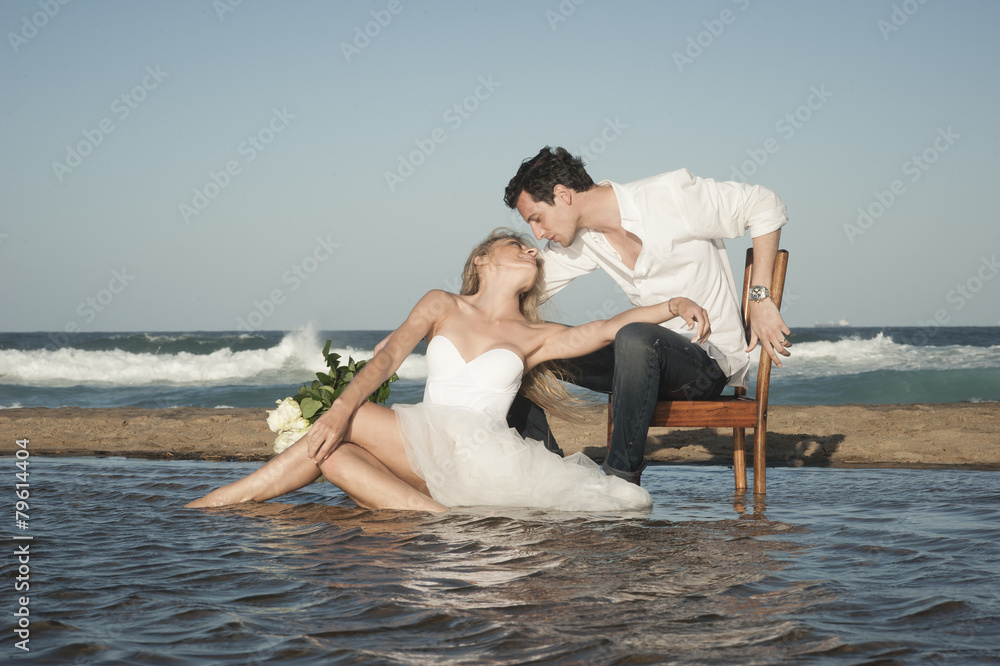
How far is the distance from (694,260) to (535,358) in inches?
38.5

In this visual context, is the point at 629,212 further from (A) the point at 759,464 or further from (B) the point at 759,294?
(A) the point at 759,464

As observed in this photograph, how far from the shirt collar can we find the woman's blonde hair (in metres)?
0.54

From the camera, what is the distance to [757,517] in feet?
11.5

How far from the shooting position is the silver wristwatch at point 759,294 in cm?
364

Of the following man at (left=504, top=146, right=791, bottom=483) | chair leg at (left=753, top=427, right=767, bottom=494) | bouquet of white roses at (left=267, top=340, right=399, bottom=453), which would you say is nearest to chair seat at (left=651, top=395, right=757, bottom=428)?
man at (left=504, top=146, right=791, bottom=483)

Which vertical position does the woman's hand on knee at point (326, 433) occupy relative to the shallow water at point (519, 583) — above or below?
above

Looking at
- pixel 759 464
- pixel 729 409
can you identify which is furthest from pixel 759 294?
pixel 759 464

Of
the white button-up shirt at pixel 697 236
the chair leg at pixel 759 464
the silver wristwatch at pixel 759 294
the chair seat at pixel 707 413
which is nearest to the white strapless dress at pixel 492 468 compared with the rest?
the chair seat at pixel 707 413

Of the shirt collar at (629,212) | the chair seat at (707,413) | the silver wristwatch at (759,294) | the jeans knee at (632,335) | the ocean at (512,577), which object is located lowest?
the ocean at (512,577)

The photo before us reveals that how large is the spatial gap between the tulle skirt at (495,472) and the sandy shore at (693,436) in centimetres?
146

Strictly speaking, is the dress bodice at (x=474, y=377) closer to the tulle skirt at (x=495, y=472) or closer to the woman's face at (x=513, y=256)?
the tulle skirt at (x=495, y=472)

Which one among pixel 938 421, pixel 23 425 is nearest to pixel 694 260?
pixel 938 421

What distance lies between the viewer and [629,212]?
397cm

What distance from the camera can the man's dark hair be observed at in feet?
12.9
